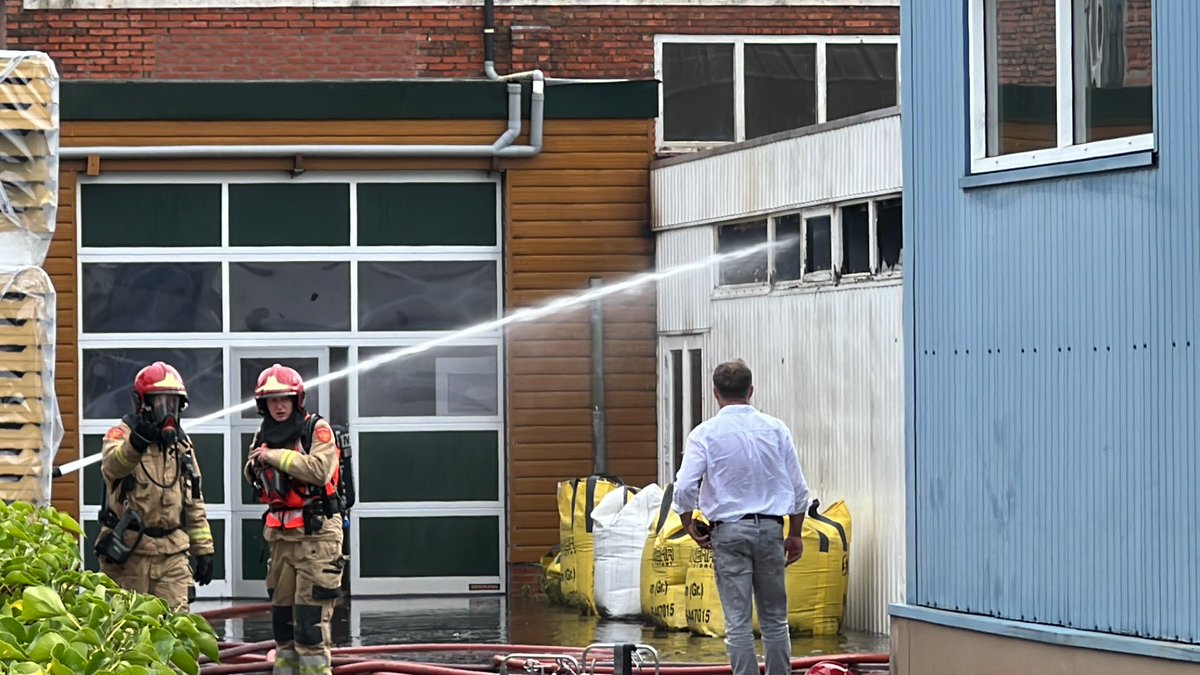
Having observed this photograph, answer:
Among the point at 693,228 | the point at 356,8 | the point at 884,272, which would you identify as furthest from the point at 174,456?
the point at 356,8

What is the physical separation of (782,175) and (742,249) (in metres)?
1.08

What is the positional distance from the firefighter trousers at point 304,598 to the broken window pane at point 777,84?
9.45 metres

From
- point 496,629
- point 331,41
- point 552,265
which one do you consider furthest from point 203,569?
point 331,41

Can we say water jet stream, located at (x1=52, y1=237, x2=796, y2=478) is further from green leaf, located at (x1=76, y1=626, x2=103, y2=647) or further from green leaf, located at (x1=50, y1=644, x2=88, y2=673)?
green leaf, located at (x1=50, y1=644, x2=88, y2=673)

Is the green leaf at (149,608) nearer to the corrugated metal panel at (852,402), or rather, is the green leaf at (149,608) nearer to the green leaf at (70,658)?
the green leaf at (70,658)

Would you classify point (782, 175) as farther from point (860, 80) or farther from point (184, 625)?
point (184, 625)

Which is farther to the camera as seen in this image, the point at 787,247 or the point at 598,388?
the point at 598,388

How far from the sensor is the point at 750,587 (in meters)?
10.4

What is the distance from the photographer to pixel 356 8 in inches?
761

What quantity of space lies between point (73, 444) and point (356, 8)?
15.7 feet

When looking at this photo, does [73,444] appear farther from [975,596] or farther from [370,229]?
[975,596]

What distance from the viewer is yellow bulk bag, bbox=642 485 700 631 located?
1491 cm

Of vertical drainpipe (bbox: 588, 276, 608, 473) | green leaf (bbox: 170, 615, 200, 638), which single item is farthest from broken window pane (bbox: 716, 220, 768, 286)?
green leaf (bbox: 170, 615, 200, 638)

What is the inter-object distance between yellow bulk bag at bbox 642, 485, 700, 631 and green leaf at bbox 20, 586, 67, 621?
10984 millimetres
